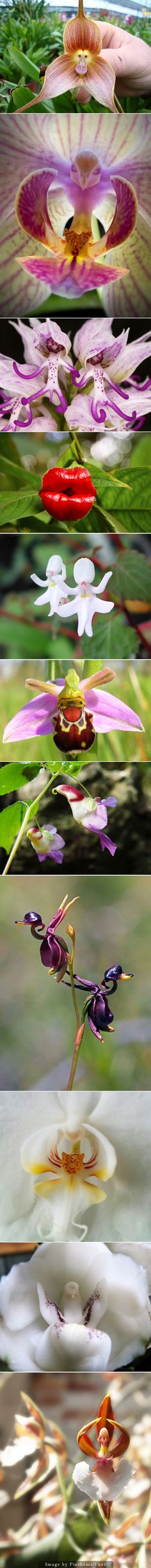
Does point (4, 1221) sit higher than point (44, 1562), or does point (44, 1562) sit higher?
point (4, 1221)

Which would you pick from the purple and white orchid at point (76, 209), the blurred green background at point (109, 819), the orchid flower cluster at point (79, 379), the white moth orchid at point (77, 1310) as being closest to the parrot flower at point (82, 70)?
the purple and white orchid at point (76, 209)

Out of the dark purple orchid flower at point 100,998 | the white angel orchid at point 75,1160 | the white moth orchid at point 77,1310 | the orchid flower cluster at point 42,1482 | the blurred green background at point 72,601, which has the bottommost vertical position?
the orchid flower cluster at point 42,1482

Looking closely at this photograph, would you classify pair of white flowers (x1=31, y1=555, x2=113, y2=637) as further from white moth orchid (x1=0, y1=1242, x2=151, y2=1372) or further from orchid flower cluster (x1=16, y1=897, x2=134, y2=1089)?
white moth orchid (x1=0, y1=1242, x2=151, y2=1372)

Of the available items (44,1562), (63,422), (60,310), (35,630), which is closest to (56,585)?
(35,630)

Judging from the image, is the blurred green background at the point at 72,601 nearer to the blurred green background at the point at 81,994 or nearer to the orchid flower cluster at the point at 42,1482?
the blurred green background at the point at 81,994

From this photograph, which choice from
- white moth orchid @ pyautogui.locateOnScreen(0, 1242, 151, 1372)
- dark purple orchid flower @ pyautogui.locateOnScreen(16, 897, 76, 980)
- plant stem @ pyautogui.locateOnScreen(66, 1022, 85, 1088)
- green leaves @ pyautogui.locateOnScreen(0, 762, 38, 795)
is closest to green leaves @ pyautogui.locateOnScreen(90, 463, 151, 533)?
green leaves @ pyautogui.locateOnScreen(0, 762, 38, 795)

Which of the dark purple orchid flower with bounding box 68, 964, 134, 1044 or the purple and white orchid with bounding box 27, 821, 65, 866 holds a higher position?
the purple and white orchid with bounding box 27, 821, 65, 866

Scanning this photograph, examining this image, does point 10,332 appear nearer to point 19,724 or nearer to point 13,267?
point 13,267
